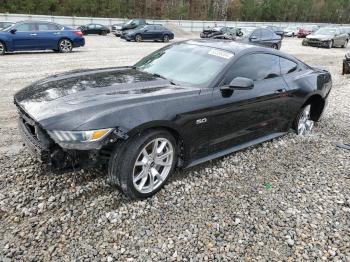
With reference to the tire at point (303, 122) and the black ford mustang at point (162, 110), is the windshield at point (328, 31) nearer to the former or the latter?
the tire at point (303, 122)

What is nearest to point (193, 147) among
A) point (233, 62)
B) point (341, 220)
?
point (233, 62)

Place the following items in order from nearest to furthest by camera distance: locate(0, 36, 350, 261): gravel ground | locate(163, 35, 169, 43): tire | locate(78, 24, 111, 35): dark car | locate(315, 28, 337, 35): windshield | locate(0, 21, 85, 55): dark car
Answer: locate(0, 36, 350, 261): gravel ground → locate(0, 21, 85, 55): dark car → locate(315, 28, 337, 35): windshield → locate(163, 35, 169, 43): tire → locate(78, 24, 111, 35): dark car

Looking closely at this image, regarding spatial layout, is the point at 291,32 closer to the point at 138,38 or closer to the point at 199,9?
the point at 138,38

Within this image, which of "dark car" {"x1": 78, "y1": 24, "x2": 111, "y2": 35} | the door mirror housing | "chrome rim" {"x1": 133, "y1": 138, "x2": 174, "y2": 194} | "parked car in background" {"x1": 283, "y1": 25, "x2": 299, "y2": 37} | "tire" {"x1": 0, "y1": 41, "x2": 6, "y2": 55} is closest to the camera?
"chrome rim" {"x1": 133, "y1": 138, "x2": 174, "y2": 194}

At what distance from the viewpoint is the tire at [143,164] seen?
293cm

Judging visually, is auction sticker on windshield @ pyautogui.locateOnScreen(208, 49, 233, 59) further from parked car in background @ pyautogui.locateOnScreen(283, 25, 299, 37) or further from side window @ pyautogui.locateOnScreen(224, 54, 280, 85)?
parked car in background @ pyautogui.locateOnScreen(283, 25, 299, 37)

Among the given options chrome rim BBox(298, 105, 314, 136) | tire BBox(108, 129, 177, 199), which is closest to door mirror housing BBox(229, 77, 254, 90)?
tire BBox(108, 129, 177, 199)

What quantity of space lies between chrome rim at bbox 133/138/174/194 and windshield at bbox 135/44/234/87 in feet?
2.83

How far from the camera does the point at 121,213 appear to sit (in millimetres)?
3033

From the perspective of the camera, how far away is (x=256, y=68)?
4.25 meters

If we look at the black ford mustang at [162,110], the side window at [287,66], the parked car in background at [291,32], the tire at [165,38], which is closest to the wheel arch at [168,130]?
the black ford mustang at [162,110]

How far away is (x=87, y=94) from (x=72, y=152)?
2.26 feet

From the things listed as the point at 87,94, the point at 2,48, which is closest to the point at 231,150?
the point at 87,94

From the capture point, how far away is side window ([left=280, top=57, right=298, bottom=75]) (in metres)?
4.72
